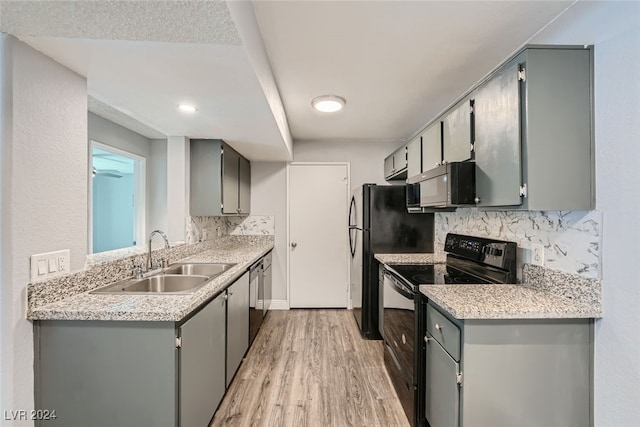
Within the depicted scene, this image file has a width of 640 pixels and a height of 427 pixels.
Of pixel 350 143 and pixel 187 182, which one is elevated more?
pixel 350 143

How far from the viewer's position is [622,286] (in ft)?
3.99

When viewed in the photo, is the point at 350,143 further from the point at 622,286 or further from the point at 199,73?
the point at 622,286

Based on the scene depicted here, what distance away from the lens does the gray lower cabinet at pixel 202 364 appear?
4.62 feet

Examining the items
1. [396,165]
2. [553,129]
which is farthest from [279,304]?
[553,129]

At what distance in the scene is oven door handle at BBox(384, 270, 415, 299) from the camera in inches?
71.7

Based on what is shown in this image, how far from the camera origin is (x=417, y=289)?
5.65 ft

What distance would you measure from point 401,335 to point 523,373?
80cm

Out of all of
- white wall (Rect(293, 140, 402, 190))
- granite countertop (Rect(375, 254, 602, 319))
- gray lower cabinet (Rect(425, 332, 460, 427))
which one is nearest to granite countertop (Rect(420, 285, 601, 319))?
granite countertop (Rect(375, 254, 602, 319))

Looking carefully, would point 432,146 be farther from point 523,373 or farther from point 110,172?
point 110,172

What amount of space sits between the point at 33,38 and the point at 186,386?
171 cm

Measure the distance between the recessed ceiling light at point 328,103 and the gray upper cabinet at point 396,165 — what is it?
2.75ft

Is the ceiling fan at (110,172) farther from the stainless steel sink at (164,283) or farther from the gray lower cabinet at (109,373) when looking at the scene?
the gray lower cabinet at (109,373)

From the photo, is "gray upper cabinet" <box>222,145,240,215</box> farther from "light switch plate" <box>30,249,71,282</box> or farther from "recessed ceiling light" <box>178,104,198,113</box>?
"light switch plate" <box>30,249,71,282</box>

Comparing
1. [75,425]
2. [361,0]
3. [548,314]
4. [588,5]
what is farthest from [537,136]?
[75,425]
